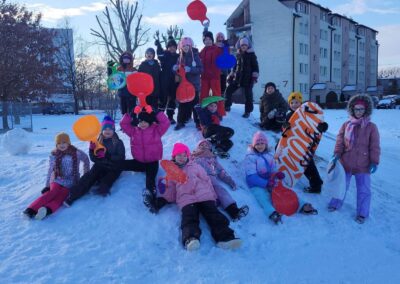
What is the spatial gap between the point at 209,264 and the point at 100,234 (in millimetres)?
1413

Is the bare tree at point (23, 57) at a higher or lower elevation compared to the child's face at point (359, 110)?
higher

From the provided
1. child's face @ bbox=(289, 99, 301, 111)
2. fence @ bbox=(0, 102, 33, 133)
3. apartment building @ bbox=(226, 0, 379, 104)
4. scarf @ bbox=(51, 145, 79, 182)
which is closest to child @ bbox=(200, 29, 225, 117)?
child's face @ bbox=(289, 99, 301, 111)

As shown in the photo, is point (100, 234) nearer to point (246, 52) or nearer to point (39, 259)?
point (39, 259)

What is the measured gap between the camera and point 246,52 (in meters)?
8.00

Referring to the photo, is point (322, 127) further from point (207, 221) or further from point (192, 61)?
point (192, 61)

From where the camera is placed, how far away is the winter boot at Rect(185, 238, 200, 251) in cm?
391

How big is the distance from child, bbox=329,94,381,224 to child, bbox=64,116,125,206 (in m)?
3.35

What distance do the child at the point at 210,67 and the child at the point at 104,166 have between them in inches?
115

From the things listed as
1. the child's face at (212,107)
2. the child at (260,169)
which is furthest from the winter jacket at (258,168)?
the child's face at (212,107)

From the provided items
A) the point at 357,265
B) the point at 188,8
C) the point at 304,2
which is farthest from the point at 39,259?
the point at 304,2

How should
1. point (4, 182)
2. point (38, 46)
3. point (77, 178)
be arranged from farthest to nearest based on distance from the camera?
point (38, 46) → point (4, 182) → point (77, 178)

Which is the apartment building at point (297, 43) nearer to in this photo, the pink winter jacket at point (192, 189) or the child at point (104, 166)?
→ the child at point (104, 166)

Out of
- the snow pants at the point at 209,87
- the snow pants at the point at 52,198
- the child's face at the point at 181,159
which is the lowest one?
the snow pants at the point at 52,198

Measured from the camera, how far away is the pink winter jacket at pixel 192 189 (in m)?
4.57
